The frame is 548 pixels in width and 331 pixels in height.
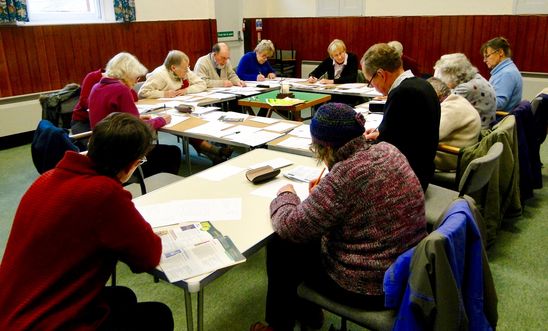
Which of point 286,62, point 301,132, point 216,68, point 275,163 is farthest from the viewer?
point 286,62

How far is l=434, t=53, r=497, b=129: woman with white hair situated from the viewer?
3080 mm

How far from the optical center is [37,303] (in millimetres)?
1184

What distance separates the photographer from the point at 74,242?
1.21 m

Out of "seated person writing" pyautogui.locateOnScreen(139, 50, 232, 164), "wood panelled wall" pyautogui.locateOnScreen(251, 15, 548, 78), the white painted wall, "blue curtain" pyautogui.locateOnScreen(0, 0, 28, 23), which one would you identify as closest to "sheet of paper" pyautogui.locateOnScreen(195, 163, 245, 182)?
"seated person writing" pyautogui.locateOnScreen(139, 50, 232, 164)

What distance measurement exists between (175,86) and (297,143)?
2173 millimetres

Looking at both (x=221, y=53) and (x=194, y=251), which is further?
(x=221, y=53)

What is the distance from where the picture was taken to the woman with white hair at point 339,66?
5.36 metres

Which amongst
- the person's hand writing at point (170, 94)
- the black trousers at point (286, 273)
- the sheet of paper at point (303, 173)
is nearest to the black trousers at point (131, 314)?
the black trousers at point (286, 273)

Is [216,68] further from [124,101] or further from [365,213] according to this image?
[365,213]

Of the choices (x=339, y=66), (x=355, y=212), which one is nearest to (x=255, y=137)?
(x=355, y=212)

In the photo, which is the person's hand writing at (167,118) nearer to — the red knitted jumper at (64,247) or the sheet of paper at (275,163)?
the sheet of paper at (275,163)

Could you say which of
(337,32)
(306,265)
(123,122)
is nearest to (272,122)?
(306,265)

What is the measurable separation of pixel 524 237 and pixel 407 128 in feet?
4.57

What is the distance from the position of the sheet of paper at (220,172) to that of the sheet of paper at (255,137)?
0.46 meters
